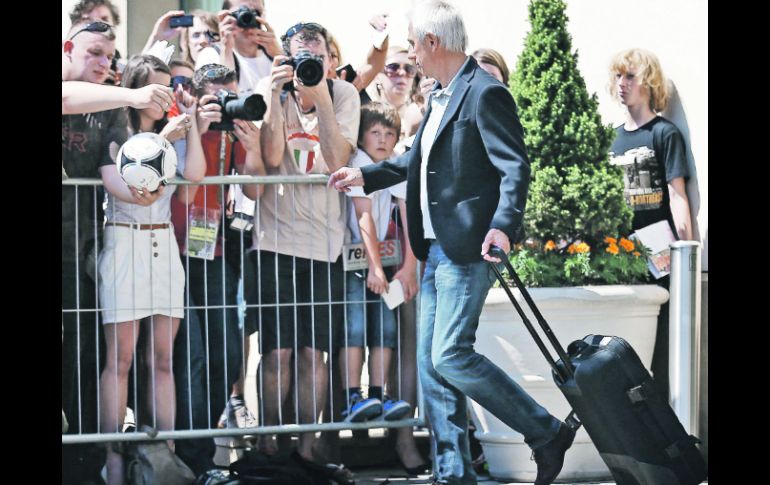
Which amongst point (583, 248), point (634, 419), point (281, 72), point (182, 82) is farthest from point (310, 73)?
point (634, 419)

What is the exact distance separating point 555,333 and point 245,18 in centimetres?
210

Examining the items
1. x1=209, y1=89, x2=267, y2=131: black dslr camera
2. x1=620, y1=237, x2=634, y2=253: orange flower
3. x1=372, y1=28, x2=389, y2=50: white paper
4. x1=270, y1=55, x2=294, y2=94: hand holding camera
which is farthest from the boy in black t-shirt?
x1=209, y1=89, x2=267, y2=131: black dslr camera

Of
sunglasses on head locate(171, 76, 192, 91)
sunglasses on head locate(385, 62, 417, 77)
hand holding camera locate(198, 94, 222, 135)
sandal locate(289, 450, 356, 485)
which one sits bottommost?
sandal locate(289, 450, 356, 485)

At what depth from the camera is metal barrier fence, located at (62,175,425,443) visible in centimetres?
533

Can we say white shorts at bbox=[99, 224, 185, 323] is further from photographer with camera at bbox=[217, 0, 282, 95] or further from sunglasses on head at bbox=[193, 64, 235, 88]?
photographer with camera at bbox=[217, 0, 282, 95]

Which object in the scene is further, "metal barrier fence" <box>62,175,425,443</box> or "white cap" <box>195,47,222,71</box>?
"white cap" <box>195,47,222,71</box>

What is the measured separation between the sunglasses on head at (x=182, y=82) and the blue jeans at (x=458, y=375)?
143cm

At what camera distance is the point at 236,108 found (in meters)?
5.29

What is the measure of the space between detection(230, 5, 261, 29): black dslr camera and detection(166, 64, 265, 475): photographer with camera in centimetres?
42

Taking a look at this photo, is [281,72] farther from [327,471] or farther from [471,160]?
[327,471]

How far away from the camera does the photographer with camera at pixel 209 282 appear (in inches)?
213

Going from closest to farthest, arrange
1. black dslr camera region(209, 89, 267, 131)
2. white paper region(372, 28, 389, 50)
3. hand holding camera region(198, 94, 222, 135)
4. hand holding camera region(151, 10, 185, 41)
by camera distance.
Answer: black dslr camera region(209, 89, 267, 131)
hand holding camera region(198, 94, 222, 135)
hand holding camera region(151, 10, 185, 41)
white paper region(372, 28, 389, 50)
